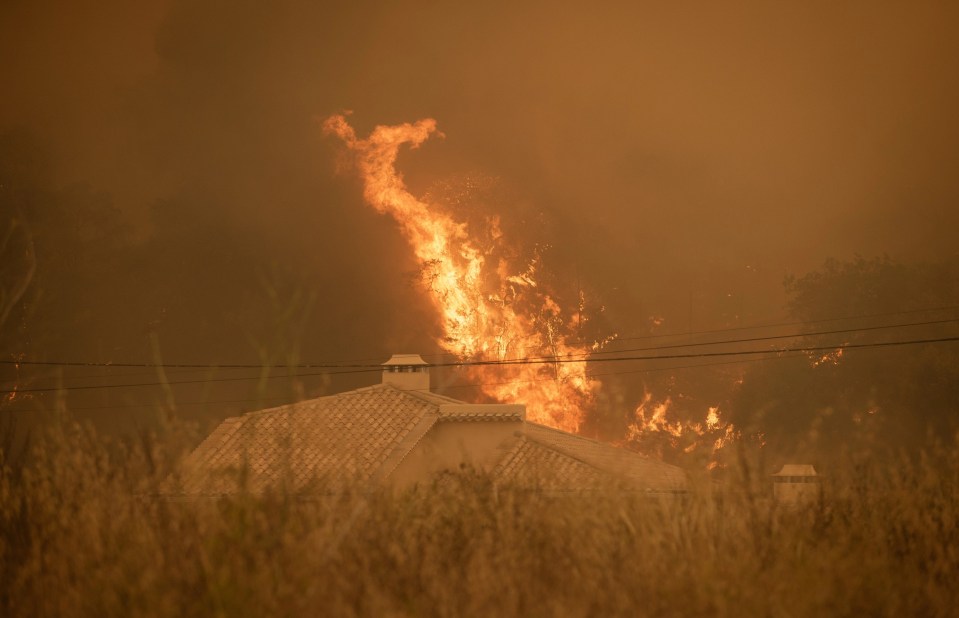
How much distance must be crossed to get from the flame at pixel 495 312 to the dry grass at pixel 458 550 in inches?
1906

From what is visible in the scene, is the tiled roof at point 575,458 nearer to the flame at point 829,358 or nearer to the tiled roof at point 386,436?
the tiled roof at point 386,436

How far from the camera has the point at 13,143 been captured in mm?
63156

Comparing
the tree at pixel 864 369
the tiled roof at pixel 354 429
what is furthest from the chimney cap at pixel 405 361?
the tree at pixel 864 369

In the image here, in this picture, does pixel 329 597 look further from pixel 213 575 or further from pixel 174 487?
pixel 174 487

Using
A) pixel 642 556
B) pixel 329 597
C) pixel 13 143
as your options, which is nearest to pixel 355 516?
pixel 329 597

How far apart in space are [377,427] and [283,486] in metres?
22.1

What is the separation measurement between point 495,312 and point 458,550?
5167cm

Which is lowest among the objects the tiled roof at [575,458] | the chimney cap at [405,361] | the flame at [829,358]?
the tiled roof at [575,458]

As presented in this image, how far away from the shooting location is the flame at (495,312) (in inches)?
2345

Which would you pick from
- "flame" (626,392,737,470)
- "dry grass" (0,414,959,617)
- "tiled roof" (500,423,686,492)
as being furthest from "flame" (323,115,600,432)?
"dry grass" (0,414,959,617)

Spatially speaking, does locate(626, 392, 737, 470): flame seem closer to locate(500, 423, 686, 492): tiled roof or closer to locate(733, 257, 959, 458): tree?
locate(733, 257, 959, 458): tree

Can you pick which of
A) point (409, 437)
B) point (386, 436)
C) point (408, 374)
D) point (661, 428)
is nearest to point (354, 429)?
point (386, 436)

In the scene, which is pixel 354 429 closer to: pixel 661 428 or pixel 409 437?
pixel 409 437

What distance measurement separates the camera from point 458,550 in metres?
8.66
